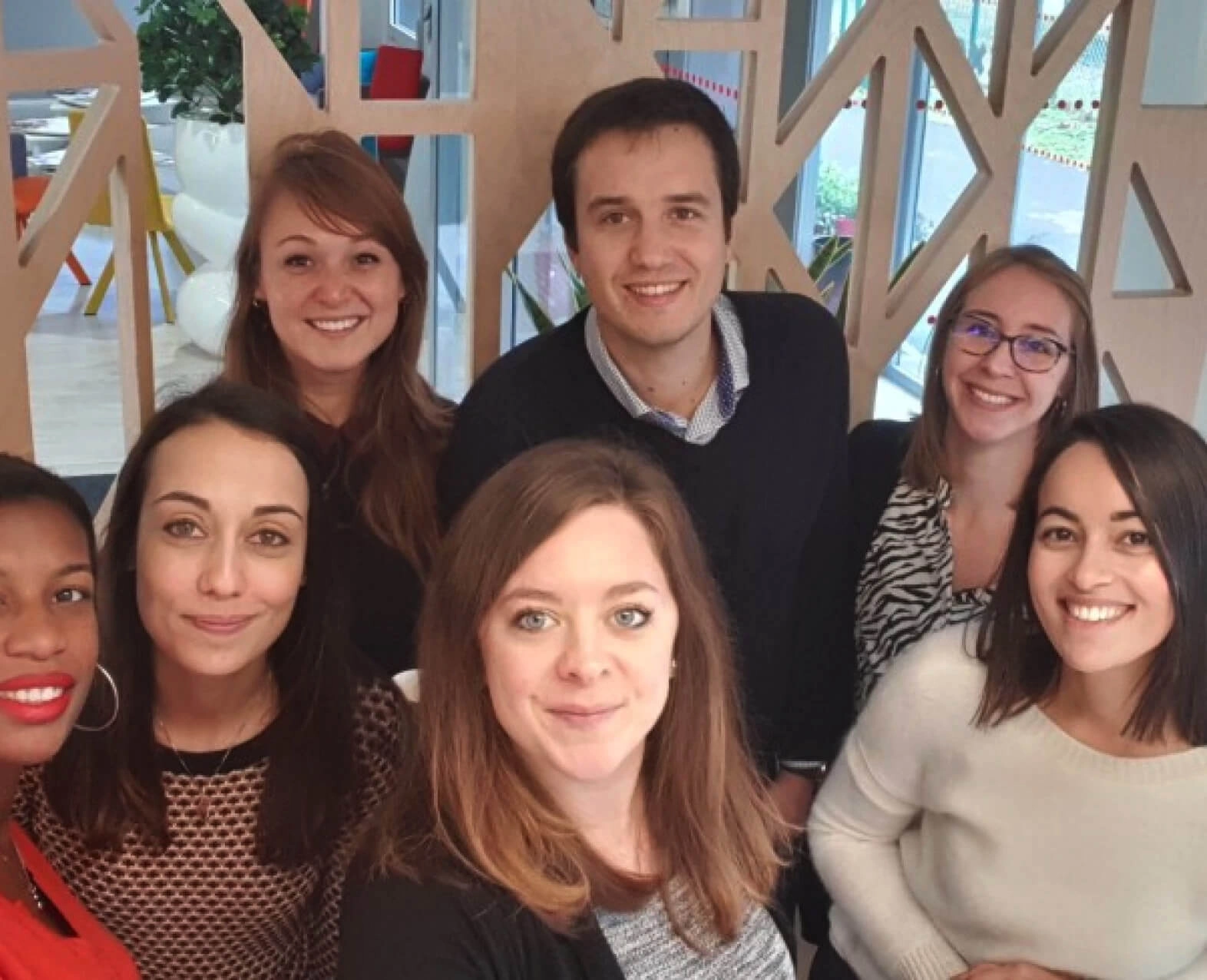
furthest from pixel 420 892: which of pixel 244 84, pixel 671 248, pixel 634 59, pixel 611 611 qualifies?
pixel 634 59

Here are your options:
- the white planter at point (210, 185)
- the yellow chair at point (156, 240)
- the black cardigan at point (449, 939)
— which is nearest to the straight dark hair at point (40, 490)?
the black cardigan at point (449, 939)

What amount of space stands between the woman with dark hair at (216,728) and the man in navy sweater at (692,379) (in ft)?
1.17

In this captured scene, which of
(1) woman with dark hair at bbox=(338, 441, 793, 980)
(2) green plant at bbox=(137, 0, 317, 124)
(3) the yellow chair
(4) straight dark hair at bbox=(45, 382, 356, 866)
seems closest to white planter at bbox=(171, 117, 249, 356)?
(3) the yellow chair

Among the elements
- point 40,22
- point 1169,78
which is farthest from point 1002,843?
point 40,22

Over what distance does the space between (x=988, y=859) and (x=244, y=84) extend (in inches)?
52.1

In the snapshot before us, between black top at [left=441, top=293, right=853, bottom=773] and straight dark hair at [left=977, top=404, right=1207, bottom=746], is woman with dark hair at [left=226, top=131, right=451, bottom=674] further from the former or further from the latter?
straight dark hair at [left=977, top=404, right=1207, bottom=746]

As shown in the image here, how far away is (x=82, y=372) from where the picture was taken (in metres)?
5.71

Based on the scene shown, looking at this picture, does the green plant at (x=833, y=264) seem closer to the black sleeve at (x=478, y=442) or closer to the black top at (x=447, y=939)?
the black sleeve at (x=478, y=442)

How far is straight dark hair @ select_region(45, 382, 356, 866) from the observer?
1.48 meters

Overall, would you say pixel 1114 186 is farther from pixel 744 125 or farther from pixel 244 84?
pixel 244 84

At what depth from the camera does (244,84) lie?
1829mm

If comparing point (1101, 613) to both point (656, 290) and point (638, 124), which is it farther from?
point (638, 124)

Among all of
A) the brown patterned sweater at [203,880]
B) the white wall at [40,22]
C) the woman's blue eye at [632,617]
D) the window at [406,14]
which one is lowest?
the brown patterned sweater at [203,880]

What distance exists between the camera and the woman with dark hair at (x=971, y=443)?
1.94 metres
